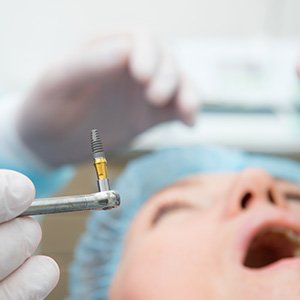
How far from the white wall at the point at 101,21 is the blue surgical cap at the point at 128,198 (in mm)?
1376

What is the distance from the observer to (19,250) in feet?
2.13

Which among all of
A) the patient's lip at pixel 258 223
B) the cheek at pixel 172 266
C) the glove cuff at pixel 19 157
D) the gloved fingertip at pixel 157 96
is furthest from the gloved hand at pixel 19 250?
the glove cuff at pixel 19 157

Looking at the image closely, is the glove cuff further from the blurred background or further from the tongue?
the tongue

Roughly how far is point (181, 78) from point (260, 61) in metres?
1.19

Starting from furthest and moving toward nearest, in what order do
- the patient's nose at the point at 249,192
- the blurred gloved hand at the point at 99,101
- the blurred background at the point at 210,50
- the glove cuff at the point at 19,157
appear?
the blurred background at the point at 210,50, the glove cuff at the point at 19,157, the blurred gloved hand at the point at 99,101, the patient's nose at the point at 249,192

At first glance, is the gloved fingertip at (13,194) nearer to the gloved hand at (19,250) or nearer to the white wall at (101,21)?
the gloved hand at (19,250)

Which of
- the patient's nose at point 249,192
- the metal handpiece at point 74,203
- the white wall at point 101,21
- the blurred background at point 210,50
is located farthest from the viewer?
the white wall at point 101,21

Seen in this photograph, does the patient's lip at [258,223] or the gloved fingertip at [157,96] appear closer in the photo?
the patient's lip at [258,223]

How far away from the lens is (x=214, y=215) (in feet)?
3.41

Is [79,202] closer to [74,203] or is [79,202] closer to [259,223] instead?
[74,203]

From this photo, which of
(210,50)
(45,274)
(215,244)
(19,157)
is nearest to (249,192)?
(215,244)

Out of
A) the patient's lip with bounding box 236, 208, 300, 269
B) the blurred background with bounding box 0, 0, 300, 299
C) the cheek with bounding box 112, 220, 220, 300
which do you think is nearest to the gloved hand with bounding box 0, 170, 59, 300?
the cheek with bounding box 112, 220, 220, 300

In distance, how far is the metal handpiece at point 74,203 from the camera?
1.93ft

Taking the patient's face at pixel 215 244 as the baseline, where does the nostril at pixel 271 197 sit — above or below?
above
